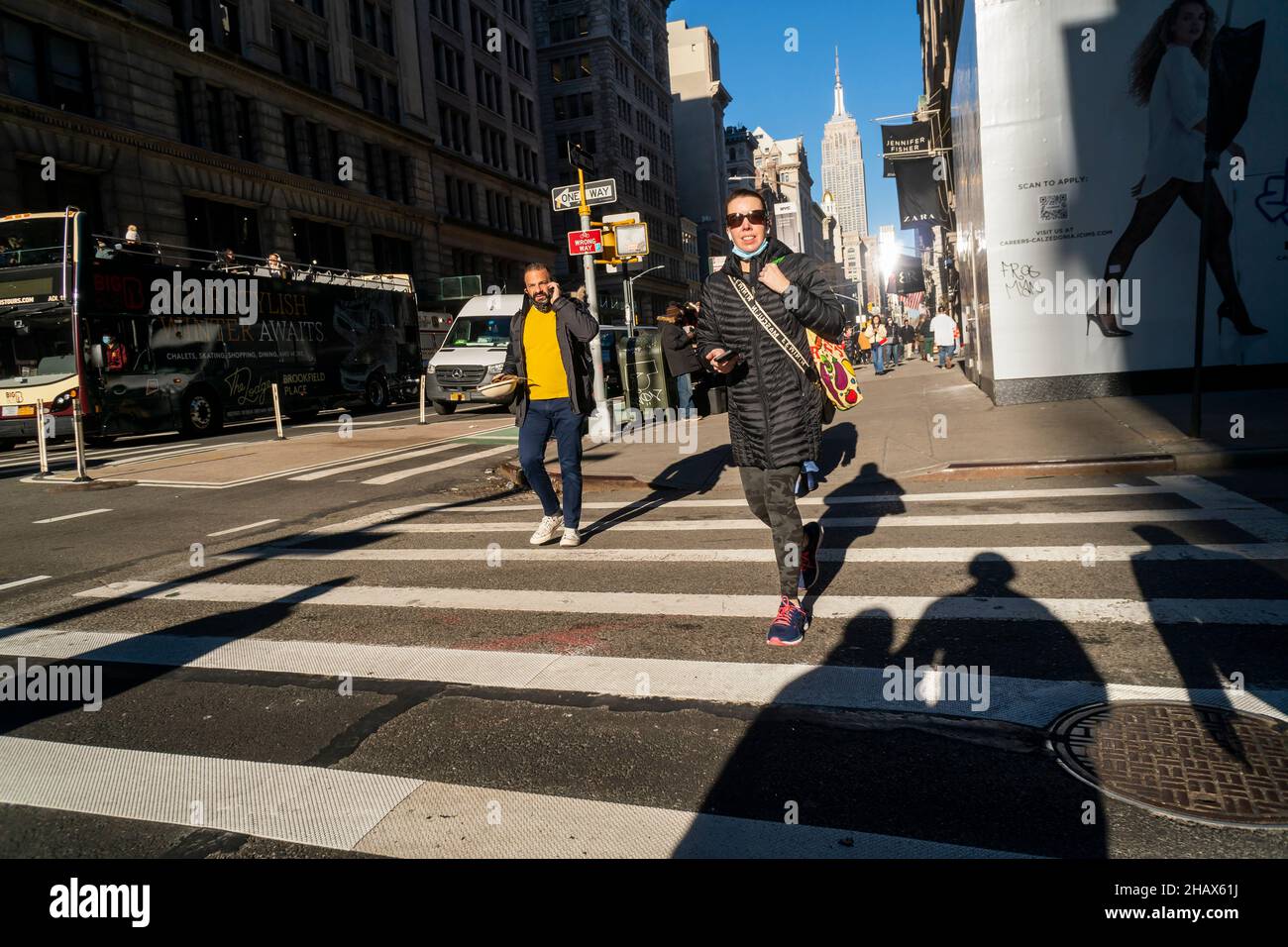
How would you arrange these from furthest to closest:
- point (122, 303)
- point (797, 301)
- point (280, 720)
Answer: point (122, 303)
point (797, 301)
point (280, 720)

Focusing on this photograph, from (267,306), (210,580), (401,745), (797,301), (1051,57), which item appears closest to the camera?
(401,745)

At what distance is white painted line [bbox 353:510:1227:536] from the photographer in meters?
6.79

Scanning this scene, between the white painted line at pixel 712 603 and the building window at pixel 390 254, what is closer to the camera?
the white painted line at pixel 712 603

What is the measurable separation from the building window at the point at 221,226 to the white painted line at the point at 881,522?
3176 cm

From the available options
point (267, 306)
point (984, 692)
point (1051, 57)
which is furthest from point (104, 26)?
point (984, 692)

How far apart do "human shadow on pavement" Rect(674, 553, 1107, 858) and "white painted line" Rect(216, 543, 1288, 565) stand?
154 centimetres

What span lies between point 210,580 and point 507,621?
9.24 feet

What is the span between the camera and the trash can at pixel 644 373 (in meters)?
18.0

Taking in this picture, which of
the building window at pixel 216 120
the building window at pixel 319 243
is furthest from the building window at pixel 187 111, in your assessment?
the building window at pixel 319 243

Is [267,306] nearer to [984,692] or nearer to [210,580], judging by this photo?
[210,580]

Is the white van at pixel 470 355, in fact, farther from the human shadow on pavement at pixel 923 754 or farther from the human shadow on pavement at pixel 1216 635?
the human shadow on pavement at pixel 923 754

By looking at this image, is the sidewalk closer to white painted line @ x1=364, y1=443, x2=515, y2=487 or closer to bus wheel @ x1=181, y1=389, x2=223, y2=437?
white painted line @ x1=364, y1=443, x2=515, y2=487

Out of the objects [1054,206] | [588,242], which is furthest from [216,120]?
[1054,206]

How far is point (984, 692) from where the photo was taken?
369 cm
